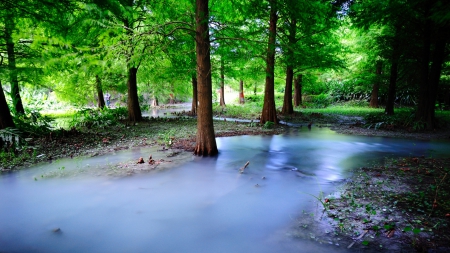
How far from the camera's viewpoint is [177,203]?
561 cm

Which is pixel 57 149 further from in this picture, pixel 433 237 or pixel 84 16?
pixel 433 237

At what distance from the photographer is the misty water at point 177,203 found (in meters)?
4.19

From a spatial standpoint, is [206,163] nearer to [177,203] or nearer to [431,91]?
[177,203]

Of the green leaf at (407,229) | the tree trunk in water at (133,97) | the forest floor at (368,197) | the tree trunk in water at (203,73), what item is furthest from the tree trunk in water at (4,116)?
the green leaf at (407,229)

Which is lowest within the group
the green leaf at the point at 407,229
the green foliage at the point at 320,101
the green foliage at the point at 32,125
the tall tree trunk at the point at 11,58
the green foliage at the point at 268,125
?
the green leaf at the point at 407,229

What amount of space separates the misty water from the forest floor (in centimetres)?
36

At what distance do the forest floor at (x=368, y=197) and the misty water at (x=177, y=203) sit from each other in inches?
14.3

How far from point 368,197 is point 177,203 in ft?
12.7

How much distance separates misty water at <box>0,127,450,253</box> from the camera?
419 centimetres

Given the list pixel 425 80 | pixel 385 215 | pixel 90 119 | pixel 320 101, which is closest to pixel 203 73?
pixel 385 215

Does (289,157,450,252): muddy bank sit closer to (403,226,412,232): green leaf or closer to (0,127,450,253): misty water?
(403,226,412,232): green leaf

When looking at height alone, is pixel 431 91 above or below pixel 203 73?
below

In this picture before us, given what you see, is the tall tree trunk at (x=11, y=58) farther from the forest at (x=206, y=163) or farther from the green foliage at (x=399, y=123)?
the green foliage at (x=399, y=123)

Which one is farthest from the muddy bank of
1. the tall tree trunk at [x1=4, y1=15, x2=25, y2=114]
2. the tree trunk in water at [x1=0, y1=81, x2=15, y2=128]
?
the tree trunk in water at [x1=0, y1=81, x2=15, y2=128]
